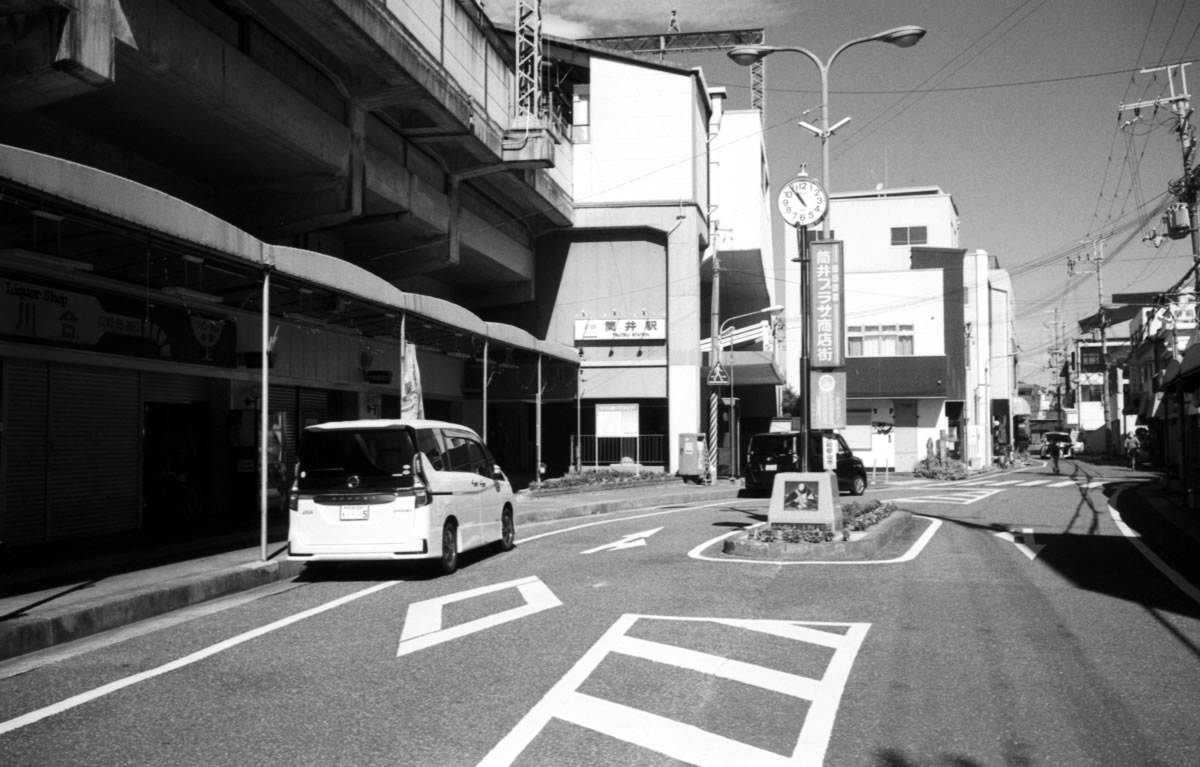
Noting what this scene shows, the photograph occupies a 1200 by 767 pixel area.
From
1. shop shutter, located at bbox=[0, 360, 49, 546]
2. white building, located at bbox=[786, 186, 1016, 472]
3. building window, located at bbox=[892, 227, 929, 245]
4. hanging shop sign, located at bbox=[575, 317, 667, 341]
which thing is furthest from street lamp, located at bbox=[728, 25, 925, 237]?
building window, located at bbox=[892, 227, 929, 245]

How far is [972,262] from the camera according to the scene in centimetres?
6191

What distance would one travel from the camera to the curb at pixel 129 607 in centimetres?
824

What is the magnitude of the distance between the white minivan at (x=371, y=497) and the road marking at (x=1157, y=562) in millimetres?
8161

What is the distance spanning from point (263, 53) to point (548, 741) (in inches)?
580

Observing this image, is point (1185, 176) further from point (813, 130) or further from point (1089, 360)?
point (1089, 360)

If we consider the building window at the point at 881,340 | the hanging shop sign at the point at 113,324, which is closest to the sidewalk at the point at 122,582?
the hanging shop sign at the point at 113,324

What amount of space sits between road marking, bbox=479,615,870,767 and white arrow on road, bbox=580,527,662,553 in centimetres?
605

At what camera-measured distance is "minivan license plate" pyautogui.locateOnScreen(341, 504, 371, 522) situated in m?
11.8

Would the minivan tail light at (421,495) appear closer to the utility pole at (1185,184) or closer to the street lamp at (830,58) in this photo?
the street lamp at (830,58)

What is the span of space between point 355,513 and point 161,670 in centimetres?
442

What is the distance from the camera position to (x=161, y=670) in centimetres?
741

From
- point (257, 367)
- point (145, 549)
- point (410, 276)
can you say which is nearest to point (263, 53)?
point (257, 367)

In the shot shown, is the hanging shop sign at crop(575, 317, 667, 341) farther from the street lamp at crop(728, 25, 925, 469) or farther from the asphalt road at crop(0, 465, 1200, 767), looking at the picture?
the asphalt road at crop(0, 465, 1200, 767)

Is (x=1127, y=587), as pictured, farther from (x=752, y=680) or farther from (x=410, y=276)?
(x=410, y=276)
